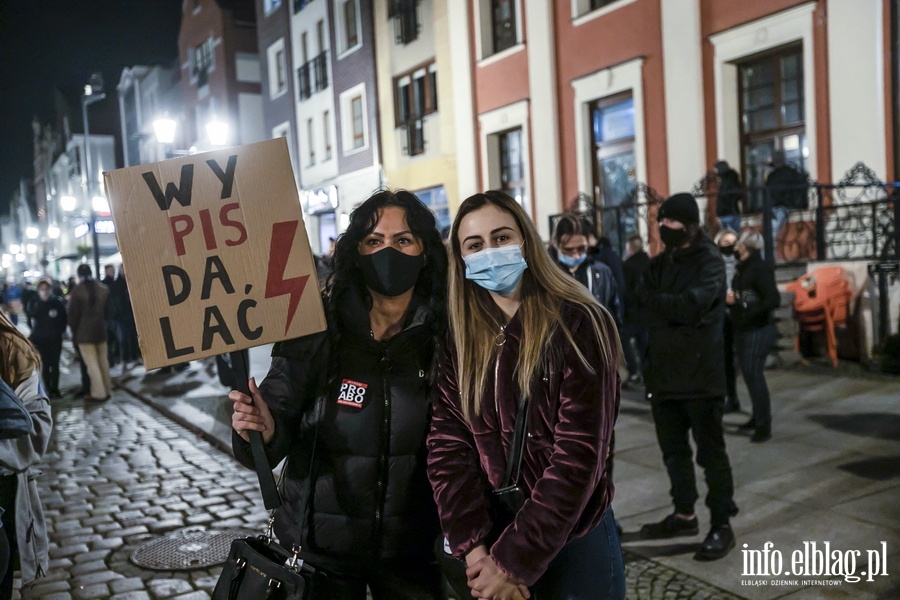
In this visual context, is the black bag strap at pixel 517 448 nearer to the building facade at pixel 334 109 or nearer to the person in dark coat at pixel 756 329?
the person in dark coat at pixel 756 329

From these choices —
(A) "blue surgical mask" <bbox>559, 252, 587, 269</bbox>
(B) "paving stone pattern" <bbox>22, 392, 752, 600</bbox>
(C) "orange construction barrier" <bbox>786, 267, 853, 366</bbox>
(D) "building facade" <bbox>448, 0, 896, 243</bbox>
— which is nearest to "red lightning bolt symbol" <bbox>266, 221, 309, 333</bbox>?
(B) "paving stone pattern" <bbox>22, 392, 752, 600</bbox>

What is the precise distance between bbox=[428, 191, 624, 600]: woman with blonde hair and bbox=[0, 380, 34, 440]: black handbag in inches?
61.0

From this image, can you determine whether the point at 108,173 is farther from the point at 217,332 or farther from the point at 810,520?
the point at 810,520

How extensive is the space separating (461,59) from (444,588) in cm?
1694

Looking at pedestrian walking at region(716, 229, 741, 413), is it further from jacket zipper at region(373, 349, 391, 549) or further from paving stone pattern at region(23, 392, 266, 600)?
jacket zipper at region(373, 349, 391, 549)

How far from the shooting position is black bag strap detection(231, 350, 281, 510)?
7.72 ft

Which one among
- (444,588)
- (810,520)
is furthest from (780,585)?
(444,588)

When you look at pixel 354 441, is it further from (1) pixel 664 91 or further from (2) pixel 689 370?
(1) pixel 664 91

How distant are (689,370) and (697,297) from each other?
426 millimetres

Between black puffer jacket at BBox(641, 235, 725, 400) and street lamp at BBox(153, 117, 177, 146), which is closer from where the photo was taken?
black puffer jacket at BBox(641, 235, 725, 400)

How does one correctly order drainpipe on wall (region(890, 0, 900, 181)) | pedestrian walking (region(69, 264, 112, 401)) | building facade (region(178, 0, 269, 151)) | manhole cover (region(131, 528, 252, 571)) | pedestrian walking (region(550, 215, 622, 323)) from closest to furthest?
manhole cover (region(131, 528, 252, 571))
pedestrian walking (region(550, 215, 622, 323))
drainpipe on wall (region(890, 0, 900, 181))
pedestrian walking (region(69, 264, 112, 401))
building facade (region(178, 0, 269, 151))

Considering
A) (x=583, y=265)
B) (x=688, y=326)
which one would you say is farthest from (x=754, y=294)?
(x=688, y=326)

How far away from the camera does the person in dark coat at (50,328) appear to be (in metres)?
12.6

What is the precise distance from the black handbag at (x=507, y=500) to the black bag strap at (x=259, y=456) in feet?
1.82
